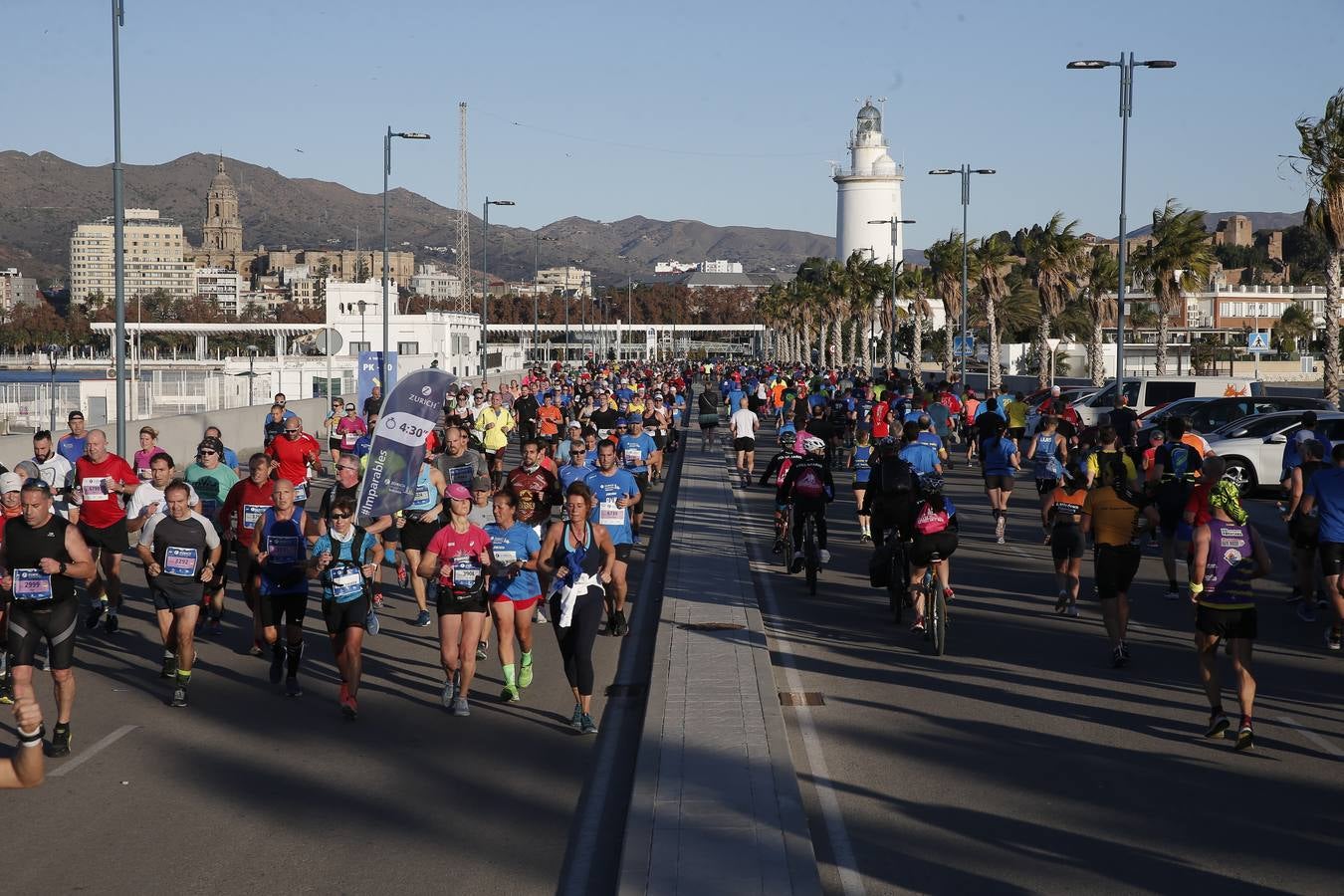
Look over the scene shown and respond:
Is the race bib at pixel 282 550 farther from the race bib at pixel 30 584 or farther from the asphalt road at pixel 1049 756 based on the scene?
the asphalt road at pixel 1049 756

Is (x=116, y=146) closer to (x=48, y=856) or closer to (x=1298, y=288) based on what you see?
(x=48, y=856)

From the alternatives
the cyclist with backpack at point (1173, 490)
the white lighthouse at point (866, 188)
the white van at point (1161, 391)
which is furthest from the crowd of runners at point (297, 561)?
the white lighthouse at point (866, 188)

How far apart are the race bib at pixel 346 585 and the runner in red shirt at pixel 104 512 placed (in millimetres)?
4095

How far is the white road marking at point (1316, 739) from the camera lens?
905 centimetres

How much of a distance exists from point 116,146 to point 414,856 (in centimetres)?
1644

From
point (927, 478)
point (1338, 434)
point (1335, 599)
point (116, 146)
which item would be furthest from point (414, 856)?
point (1338, 434)

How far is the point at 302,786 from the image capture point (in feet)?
27.3

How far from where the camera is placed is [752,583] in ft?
52.1

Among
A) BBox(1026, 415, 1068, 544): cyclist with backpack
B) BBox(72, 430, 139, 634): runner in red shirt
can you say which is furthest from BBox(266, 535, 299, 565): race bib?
BBox(1026, 415, 1068, 544): cyclist with backpack

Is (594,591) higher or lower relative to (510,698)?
higher

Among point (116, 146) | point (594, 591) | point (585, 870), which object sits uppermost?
point (116, 146)

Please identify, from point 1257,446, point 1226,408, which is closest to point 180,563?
point 1257,446

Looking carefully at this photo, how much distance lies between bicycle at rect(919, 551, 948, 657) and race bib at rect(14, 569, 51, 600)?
6.66 meters

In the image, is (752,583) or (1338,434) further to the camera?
(1338,434)
